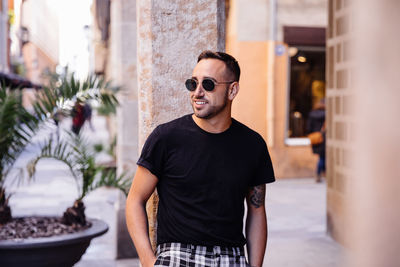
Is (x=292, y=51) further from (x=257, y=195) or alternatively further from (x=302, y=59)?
(x=257, y=195)

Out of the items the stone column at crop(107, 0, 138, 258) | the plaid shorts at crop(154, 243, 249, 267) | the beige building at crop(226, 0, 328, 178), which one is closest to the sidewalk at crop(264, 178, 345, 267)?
the plaid shorts at crop(154, 243, 249, 267)

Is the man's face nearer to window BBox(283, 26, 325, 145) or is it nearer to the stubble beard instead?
the stubble beard

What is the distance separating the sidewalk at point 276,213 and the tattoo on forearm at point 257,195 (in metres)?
0.59

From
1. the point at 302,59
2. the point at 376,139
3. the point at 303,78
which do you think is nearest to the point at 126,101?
the point at 376,139

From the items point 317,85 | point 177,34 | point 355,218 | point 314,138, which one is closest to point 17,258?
point 177,34

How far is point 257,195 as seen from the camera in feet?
7.65

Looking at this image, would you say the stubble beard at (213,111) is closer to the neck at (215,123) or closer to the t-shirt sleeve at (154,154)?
the neck at (215,123)

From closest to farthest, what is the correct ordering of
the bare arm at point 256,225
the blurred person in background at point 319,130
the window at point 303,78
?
the bare arm at point 256,225, the blurred person in background at point 319,130, the window at point 303,78

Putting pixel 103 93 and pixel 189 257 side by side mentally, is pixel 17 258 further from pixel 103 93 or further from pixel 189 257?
pixel 189 257

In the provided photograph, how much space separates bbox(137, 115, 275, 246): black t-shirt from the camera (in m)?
2.12

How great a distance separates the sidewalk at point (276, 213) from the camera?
521 centimetres

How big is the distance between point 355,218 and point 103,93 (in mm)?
4708

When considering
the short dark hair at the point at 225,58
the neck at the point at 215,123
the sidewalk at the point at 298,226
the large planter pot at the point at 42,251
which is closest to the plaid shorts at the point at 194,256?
the neck at the point at 215,123

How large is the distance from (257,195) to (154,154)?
0.53 meters
